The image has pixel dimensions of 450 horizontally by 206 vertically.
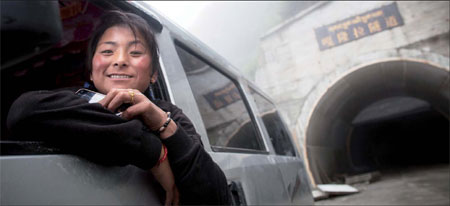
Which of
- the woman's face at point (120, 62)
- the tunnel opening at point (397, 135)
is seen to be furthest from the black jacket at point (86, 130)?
the tunnel opening at point (397, 135)

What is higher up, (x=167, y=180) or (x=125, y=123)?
(x=125, y=123)

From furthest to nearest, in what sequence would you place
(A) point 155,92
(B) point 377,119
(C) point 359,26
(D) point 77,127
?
1. (B) point 377,119
2. (C) point 359,26
3. (A) point 155,92
4. (D) point 77,127

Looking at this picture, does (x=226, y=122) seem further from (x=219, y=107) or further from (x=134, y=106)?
(x=134, y=106)

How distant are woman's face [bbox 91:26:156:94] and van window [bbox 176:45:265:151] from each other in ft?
1.79

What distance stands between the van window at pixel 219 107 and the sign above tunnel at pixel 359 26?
798 cm

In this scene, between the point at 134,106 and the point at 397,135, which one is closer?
the point at 134,106

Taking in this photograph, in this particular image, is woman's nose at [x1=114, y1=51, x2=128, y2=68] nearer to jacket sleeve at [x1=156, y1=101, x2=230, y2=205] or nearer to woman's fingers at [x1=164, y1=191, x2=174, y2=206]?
jacket sleeve at [x1=156, y1=101, x2=230, y2=205]

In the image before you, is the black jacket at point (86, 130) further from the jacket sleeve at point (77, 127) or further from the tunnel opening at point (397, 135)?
the tunnel opening at point (397, 135)

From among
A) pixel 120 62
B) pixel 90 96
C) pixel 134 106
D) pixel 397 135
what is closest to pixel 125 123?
pixel 134 106

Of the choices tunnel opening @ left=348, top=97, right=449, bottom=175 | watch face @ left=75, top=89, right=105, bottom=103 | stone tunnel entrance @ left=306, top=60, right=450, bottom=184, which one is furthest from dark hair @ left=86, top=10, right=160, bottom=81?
tunnel opening @ left=348, top=97, right=449, bottom=175

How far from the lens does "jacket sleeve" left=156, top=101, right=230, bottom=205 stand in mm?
740

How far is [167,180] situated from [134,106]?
Answer: 0.23 meters

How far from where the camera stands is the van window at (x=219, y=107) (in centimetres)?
156

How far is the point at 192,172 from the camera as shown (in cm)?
75
